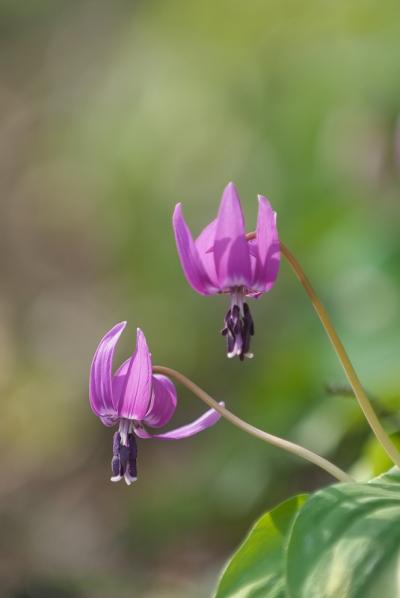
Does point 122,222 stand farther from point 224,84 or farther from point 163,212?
point 224,84

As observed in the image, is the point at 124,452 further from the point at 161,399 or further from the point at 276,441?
the point at 276,441

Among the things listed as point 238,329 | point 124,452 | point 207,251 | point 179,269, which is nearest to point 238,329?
point 238,329

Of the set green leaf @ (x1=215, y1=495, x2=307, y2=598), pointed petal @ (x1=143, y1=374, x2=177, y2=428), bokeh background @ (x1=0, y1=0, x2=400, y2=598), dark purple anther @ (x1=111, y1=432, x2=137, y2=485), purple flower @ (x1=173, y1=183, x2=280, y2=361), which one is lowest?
green leaf @ (x1=215, y1=495, x2=307, y2=598)

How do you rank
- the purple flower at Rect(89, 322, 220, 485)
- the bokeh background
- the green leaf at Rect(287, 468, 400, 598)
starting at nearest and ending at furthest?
1. the green leaf at Rect(287, 468, 400, 598)
2. the purple flower at Rect(89, 322, 220, 485)
3. the bokeh background

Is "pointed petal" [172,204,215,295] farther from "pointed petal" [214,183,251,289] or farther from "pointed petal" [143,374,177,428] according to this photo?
"pointed petal" [143,374,177,428]

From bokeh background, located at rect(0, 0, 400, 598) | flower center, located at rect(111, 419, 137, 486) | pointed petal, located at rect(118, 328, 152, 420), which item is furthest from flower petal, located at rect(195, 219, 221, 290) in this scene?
bokeh background, located at rect(0, 0, 400, 598)

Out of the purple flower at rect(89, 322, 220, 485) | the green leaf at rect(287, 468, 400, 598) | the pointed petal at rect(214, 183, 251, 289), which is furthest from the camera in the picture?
the purple flower at rect(89, 322, 220, 485)
